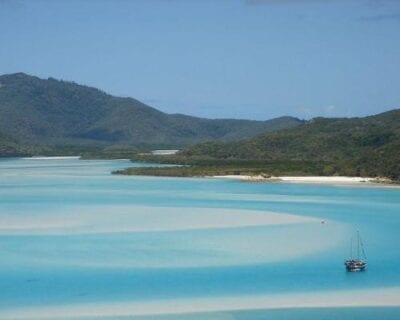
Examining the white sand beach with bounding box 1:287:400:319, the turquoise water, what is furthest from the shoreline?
the white sand beach with bounding box 1:287:400:319

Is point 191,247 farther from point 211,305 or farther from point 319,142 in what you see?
point 319,142

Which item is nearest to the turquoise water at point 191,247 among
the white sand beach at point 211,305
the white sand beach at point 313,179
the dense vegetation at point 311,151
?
the white sand beach at point 211,305

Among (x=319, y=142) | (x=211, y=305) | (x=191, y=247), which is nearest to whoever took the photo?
(x=211, y=305)

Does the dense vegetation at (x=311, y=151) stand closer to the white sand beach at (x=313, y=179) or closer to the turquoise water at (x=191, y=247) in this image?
the white sand beach at (x=313, y=179)

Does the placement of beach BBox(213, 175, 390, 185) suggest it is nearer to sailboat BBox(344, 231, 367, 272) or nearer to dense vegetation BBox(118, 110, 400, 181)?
dense vegetation BBox(118, 110, 400, 181)

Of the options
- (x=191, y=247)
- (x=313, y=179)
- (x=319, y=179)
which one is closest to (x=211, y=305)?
(x=191, y=247)
